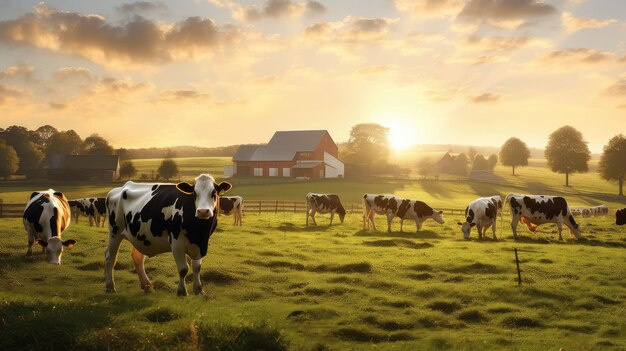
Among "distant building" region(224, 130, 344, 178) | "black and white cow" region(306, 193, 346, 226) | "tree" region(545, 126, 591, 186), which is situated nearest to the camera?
"black and white cow" region(306, 193, 346, 226)

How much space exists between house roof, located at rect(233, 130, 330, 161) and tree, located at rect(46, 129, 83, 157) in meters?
35.2

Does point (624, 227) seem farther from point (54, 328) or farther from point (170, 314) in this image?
point (54, 328)

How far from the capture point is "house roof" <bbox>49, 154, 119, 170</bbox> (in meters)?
89.6

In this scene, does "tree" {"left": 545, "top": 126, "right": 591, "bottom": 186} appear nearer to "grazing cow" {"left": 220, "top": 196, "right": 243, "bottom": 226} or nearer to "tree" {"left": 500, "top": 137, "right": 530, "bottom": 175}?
"tree" {"left": 500, "top": 137, "right": 530, "bottom": 175}

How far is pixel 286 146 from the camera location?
323 ft

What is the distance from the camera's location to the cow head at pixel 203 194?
32.4 feet

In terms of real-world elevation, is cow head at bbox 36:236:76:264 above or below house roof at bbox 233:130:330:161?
below

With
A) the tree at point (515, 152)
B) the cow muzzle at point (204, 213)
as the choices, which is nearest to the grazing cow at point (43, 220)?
the cow muzzle at point (204, 213)

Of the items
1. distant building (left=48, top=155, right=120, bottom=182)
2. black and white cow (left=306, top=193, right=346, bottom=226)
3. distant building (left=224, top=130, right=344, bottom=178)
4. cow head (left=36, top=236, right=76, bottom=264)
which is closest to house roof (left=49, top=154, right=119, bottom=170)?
distant building (left=48, top=155, right=120, bottom=182)

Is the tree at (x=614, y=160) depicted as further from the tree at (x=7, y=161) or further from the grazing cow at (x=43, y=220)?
the tree at (x=7, y=161)

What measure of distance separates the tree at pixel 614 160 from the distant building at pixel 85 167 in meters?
82.6

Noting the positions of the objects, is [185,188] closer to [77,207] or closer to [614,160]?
[77,207]

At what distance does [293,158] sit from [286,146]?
190 inches

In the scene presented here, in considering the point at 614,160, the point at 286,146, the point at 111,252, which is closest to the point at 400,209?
the point at 111,252
